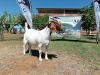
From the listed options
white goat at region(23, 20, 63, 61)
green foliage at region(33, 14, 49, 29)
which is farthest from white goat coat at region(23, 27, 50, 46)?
green foliage at region(33, 14, 49, 29)

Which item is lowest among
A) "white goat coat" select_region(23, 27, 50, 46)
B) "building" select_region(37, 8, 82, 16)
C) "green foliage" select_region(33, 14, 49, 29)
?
"white goat coat" select_region(23, 27, 50, 46)

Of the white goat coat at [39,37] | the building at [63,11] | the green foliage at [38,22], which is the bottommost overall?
the white goat coat at [39,37]

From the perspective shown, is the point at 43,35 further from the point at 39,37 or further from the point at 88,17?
the point at 88,17

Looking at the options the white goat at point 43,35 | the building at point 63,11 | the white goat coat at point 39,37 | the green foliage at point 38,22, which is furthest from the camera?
the building at point 63,11

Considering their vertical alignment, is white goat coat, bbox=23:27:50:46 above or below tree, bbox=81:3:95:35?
below

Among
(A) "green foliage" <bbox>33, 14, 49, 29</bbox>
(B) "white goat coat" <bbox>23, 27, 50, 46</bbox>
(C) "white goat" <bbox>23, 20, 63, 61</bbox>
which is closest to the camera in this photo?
(C) "white goat" <bbox>23, 20, 63, 61</bbox>

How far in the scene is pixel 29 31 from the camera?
1109 centimetres

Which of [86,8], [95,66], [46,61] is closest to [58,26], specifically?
[46,61]

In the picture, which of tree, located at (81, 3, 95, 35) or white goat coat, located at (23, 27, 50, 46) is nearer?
white goat coat, located at (23, 27, 50, 46)

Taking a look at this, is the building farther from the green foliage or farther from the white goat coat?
the white goat coat

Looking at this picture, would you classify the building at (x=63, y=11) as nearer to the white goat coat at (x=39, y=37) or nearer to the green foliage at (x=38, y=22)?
the green foliage at (x=38, y=22)

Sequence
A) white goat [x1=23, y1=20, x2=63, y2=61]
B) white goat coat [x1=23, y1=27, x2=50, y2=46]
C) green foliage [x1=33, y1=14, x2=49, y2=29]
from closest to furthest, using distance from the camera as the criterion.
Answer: white goat [x1=23, y1=20, x2=63, y2=61]
white goat coat [x1=23, y1=27, x2=50, y2=46]
green foliage [x1=33, y1=14, x2=49, y2=29]

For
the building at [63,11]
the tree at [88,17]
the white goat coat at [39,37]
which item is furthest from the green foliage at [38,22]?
the building at [63,11]

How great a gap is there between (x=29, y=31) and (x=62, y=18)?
12.9 metres
